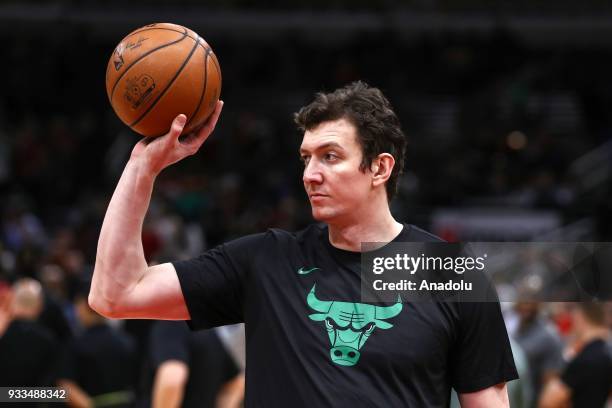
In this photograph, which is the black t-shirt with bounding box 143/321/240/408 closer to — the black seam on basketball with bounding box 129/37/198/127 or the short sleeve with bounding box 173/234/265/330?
the short sleeve with bounding box 173/234/265/330

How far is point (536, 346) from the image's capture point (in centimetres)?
826

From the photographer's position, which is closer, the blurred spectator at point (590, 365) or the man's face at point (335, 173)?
the man's face at point (335, 173)

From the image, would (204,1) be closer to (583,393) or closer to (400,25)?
(400,25)

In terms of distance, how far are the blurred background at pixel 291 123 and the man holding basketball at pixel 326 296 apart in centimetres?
773

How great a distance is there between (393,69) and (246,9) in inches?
149

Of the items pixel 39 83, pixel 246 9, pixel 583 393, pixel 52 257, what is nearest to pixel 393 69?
pixel 246 9

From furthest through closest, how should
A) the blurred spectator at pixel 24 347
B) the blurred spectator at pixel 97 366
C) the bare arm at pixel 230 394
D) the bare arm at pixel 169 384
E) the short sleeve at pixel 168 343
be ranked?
the blurred spectator at pixel 24 347
the blurred spectator at pixel 97 366
the bare arm at pixel 230 394
the short sleeve at pixel 168 343
the bare arm at pixel 169 384

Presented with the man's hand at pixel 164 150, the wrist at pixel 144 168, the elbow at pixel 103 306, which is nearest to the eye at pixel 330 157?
the man's hand at pixel 164 150

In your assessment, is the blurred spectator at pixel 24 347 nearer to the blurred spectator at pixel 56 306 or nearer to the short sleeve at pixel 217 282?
the blurred spectator at pixel 56 306

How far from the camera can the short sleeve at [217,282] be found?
2.91 m

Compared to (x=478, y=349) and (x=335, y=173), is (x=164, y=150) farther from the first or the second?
(x=478, y=349)

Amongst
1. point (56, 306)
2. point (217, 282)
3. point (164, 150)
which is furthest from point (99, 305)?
point (56, 306)

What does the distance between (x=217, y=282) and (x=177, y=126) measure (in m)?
0.47

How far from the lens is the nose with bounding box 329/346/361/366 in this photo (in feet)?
9.04
